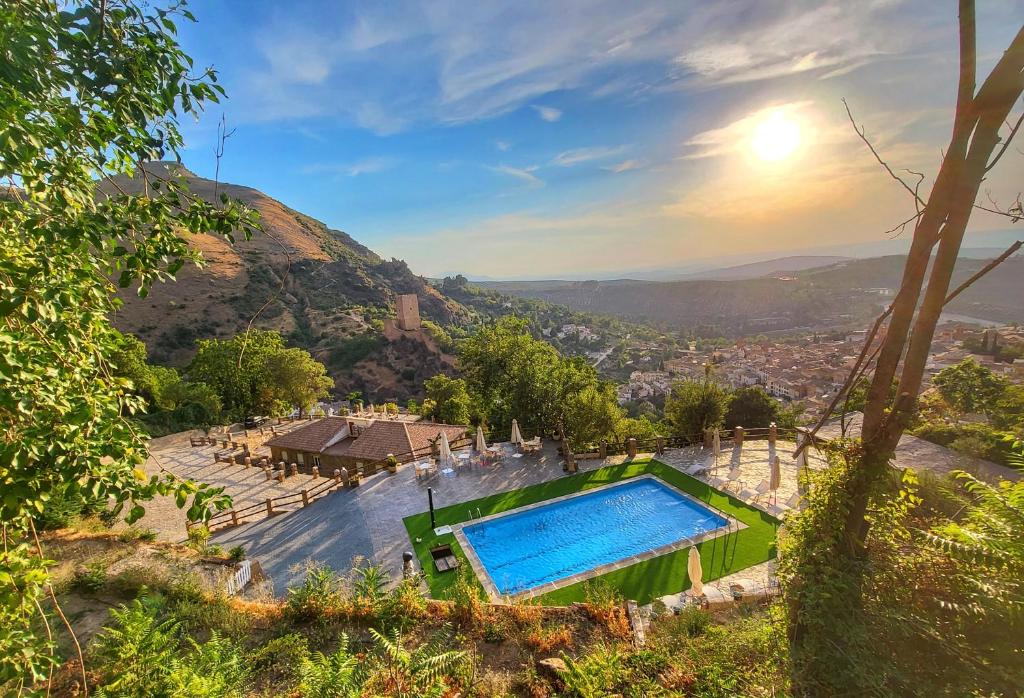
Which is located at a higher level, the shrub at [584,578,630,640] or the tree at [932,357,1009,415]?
the shrub at [584,578,630,640]

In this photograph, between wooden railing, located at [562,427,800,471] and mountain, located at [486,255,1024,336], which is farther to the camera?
mountain, located at [486,255,1024,336]

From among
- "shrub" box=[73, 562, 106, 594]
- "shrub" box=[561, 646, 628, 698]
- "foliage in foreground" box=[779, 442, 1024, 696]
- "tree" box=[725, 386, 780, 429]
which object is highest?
"foliage in foreground" box=[779, 442, 1024, 696]

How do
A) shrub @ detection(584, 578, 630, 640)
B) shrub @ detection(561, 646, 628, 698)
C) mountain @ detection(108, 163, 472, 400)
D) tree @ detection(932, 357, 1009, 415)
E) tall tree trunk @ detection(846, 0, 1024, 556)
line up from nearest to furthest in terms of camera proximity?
tall tree trunk @ detection(846, 0, 1024, 556)
shrub @ detection(561, 646, 628, 698)
shrub @ detection(584, 578, 630, 640)
tree @ detection(932, 357, 1009, 415)
mountain @ detection(108, 163, 472, 400)

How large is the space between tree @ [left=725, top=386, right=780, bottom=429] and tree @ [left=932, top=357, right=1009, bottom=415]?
23.2 feet

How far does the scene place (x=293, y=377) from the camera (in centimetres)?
3114

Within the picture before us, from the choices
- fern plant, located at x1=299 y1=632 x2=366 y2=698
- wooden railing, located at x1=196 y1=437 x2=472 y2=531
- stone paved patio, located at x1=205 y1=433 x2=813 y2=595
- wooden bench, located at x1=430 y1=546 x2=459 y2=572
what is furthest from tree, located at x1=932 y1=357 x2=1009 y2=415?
fern plant, located at x1=299 y1=632 x2=366 y2=698

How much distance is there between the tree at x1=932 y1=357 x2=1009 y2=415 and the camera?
63.2 ft

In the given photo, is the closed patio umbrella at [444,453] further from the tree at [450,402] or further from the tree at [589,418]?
the tree at [450,402]

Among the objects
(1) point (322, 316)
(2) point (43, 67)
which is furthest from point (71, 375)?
(1) point (322, 316)

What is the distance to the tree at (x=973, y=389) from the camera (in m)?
19.3

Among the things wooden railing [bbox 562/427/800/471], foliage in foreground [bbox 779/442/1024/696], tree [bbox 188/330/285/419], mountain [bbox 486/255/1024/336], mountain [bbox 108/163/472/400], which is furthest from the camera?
mountain [bbox 108/163/472/400]

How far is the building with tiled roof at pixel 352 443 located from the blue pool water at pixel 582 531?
6290 millimetres

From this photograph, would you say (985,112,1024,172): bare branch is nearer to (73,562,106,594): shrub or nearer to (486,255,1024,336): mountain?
(73,562,106,594): shrub

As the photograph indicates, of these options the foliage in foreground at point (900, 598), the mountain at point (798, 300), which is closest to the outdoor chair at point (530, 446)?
the foliage in foreground at point (900, 598)
